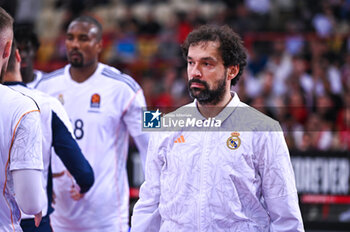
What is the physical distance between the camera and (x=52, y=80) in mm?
5633

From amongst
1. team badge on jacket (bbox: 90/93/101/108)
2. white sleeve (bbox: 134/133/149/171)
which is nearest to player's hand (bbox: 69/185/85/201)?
white sleeve (bbox: 134/133/149/171)

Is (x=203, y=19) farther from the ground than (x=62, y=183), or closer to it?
farther from the ground

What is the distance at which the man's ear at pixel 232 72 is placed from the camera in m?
3.76

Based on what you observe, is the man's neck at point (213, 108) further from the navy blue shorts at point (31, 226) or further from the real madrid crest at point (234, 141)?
the navy blue shorts at point (31, 226)

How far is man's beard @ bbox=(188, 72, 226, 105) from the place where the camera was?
143 inches

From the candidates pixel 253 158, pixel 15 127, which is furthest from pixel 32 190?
pixel 253 158

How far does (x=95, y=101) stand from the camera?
5426 millimetres

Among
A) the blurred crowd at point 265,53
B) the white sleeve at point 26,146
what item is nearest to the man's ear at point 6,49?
the white sleeve at point 26,146

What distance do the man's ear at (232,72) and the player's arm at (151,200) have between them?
0.58 m

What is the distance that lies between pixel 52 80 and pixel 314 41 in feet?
26.1

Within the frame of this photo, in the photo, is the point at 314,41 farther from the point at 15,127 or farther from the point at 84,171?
the point at 15,127

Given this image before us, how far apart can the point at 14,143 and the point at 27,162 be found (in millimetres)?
126

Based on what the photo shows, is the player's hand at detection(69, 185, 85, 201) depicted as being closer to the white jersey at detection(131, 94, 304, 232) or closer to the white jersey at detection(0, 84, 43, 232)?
the white jersey at detection(131, 94, 304, 232)

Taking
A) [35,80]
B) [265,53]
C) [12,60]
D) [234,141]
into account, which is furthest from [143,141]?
[265,53]
